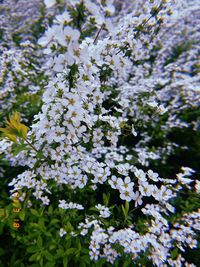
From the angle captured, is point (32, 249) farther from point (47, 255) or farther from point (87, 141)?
point (87, 141)

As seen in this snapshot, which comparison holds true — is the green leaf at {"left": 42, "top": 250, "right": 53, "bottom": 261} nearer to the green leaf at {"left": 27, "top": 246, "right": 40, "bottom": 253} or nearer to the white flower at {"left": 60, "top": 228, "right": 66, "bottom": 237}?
the green leaf at {"left": 27, "top": 246, "right": 40, "bottom": 253}

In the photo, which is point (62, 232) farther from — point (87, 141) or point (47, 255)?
point (87, 141)

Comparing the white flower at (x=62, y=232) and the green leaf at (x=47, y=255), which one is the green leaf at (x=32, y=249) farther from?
the white flower at (x=62, y=232)

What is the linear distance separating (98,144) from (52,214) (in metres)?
1.09

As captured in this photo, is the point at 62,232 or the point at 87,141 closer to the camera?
the point at 87,141

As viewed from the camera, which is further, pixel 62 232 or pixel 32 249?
A: pixel 62 232

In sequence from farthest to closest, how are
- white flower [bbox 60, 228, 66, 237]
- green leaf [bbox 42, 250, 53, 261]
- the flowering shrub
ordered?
white flower [bbox 60, 228, 66, 237] → green leaf [bbox 42, 250, 53, 261] → the flowering shrub

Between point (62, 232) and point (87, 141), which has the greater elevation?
point (87, 141)

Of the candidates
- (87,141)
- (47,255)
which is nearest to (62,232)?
(47,255)

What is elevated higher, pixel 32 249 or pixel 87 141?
pixel 87 141

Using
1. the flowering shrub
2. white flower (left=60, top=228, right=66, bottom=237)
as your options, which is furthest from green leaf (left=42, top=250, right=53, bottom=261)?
white flower (left=60, top=228, right=66, bottom=237)

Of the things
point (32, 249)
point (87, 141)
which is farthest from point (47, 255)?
point (87, 141)

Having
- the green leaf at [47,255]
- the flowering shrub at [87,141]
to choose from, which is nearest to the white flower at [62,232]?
the flowering shrub at [87,141]

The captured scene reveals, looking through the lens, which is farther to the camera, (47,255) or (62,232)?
(62,232)
